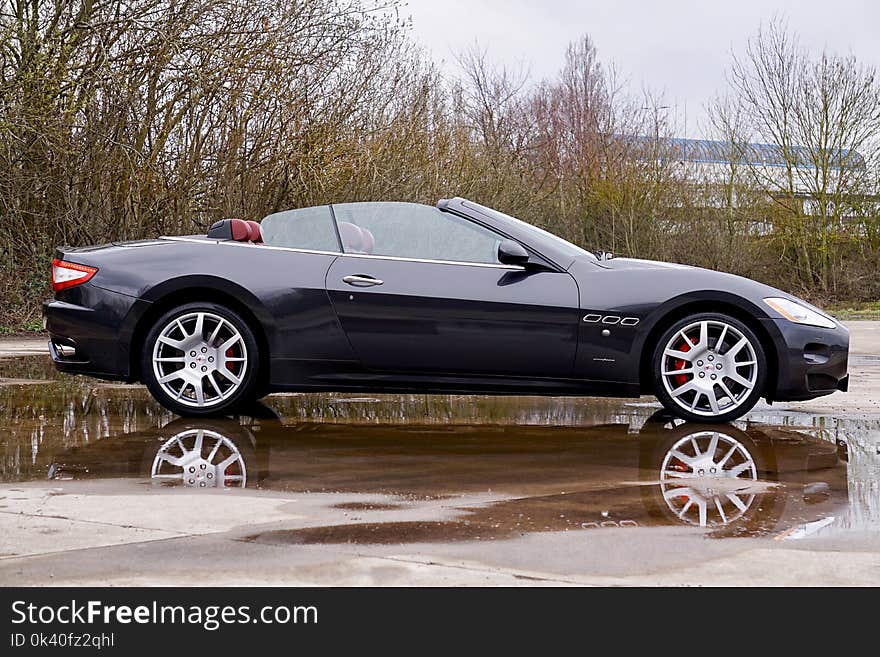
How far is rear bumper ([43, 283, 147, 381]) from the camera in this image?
23.3ft

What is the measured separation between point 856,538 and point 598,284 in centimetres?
304

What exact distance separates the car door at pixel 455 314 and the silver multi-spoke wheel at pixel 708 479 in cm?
97

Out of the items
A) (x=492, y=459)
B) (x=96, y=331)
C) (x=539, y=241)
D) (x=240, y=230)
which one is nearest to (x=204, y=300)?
(x=240, y=230)

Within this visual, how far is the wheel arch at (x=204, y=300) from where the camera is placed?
702cm

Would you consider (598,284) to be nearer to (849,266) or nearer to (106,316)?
(106,316)

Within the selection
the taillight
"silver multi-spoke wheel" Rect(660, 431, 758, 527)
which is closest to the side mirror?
"silver multi-spoke wheel" Rect(660, 431, 758, 527)

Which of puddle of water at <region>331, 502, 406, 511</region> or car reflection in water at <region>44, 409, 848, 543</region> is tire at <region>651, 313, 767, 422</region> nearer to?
car reflection in water at <region>44, 409, 848, 543</region>

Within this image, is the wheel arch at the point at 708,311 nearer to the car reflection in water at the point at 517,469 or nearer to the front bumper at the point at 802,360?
the front bumper at the point at 802,360

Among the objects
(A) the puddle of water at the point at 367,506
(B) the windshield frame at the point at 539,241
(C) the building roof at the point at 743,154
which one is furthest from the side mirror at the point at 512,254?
(C) the building roof at the point at 743,154

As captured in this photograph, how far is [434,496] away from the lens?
486 cm

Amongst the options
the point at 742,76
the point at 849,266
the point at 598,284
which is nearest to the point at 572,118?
the point at 742,76

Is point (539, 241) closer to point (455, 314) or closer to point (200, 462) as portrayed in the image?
point (455, 314)

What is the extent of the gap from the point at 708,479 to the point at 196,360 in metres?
3.23
